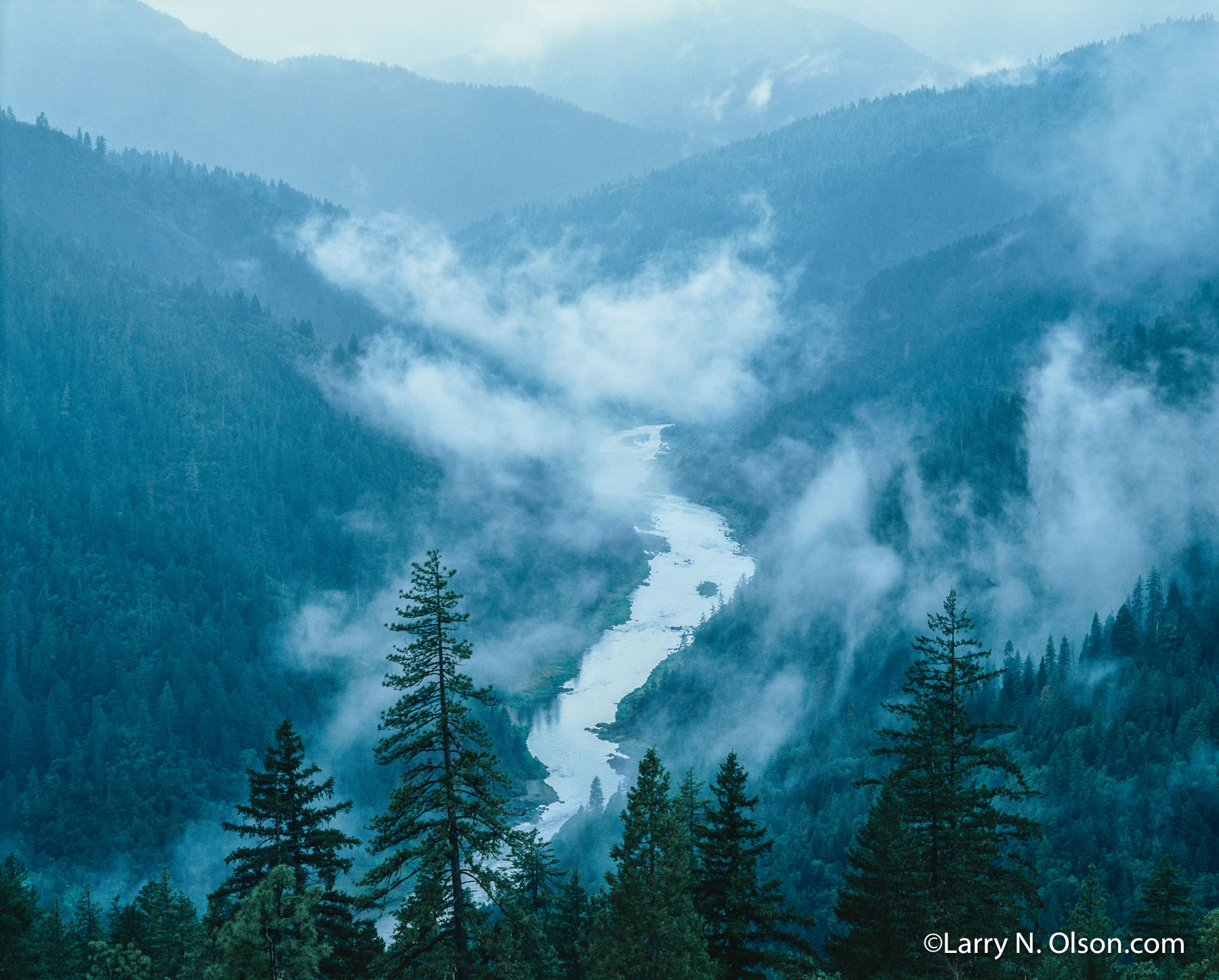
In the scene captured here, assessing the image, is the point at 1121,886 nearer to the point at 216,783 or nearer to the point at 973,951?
the point at 973,951

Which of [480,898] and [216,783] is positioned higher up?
[216,783]

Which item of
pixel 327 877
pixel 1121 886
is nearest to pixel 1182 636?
pixel 1121 886

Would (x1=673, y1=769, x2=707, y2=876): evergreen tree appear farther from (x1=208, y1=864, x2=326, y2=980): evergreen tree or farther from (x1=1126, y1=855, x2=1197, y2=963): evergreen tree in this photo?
(x1=1126, y1=855, x2=1197, y2=963): evergreen tree

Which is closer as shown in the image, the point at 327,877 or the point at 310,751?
the point at 327,877

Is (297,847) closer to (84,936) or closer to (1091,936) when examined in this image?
(1091,936)

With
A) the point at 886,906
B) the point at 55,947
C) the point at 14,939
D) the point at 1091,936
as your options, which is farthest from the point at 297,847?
the point at 1091,936

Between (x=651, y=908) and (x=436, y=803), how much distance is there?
8045mm

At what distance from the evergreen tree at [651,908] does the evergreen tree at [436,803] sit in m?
4.94

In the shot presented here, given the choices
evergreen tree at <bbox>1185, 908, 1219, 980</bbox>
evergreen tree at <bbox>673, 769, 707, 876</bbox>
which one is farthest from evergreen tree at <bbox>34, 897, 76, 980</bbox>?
evergreen tree at <bbox>1185, 908, 1219, 980</bbox>

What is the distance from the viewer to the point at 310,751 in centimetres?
19950

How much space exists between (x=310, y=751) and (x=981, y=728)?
178 m

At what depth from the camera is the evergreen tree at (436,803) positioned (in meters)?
31.0

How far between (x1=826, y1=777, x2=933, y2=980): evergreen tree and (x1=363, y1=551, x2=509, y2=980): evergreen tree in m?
14.5

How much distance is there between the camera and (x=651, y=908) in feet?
114
